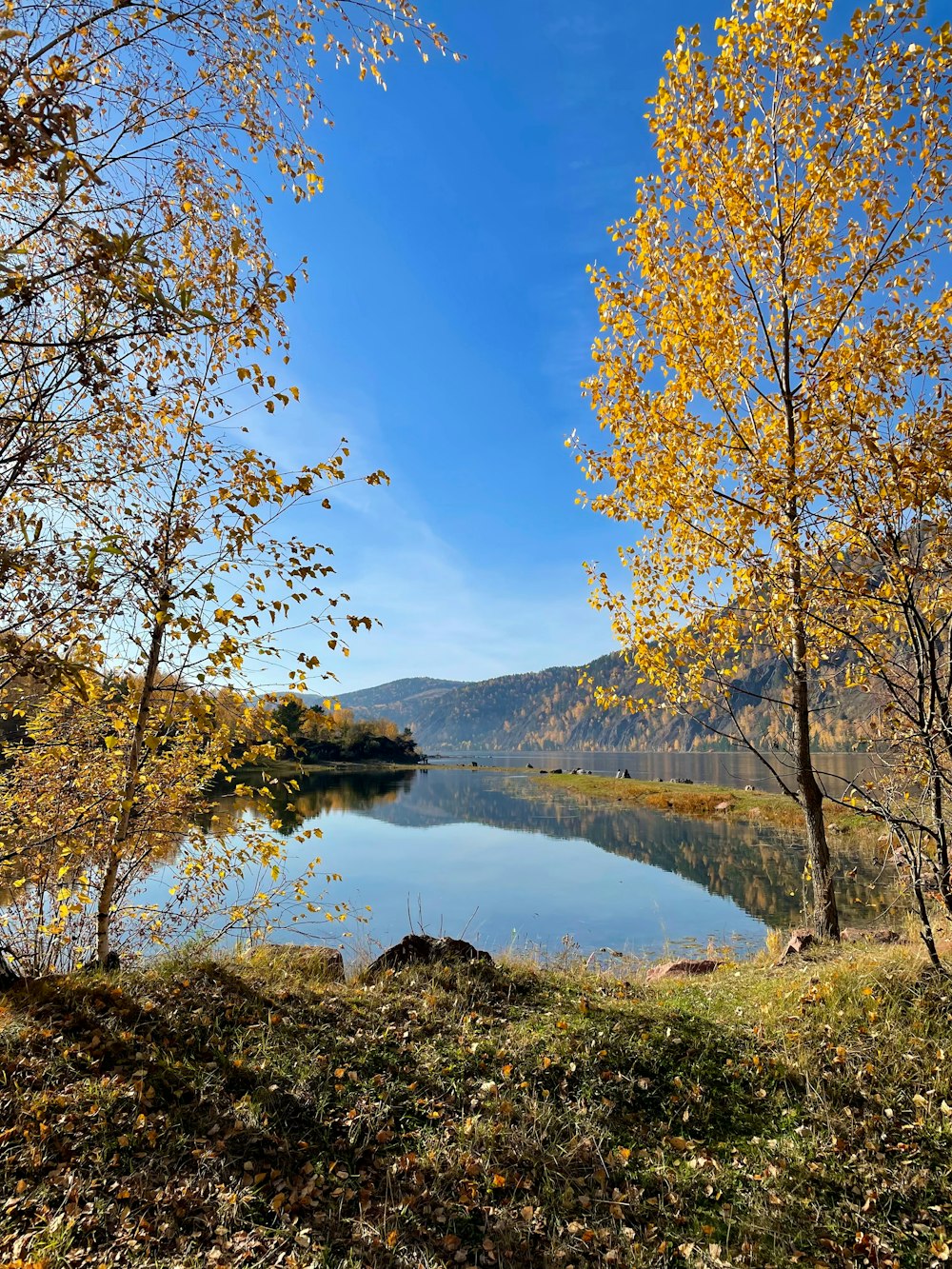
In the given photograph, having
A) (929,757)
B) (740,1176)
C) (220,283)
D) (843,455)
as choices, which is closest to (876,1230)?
(740,1176)

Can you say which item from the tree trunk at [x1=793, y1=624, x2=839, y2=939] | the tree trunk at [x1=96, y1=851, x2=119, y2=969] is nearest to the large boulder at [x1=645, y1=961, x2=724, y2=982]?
the tree trunk at [x1=793, y1=624, x2=839, y2=939]

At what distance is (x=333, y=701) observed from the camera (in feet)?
19.6

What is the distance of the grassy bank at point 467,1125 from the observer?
3564mm

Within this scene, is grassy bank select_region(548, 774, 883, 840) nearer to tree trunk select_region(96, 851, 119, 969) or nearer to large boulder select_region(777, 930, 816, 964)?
large boulder select_region(777, 930, 816, 964)

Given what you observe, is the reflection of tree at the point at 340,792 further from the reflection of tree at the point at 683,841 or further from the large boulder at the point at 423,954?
the large boulder at the point at 423,954

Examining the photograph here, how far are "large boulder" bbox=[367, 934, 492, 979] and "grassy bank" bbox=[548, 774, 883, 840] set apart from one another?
61.4ft

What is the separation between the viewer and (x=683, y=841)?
2883 centimetres

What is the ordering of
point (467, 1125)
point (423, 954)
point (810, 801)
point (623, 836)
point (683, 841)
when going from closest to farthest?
point (467, 1125), point (423, 954), point (810, 801), point (683, 841), point (623, 836)

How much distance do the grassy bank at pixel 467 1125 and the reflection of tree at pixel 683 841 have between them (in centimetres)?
160

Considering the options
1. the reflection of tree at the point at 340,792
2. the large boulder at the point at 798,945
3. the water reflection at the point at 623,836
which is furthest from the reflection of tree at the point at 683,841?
the reflection of tree at the point at 340,792

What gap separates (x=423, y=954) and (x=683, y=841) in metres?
24.2

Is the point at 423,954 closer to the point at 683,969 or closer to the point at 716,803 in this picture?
the point at 683,969

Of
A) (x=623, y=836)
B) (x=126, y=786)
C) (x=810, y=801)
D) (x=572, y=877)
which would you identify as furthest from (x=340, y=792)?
(x=126, y=786)

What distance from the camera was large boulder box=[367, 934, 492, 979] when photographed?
727 centimetres
